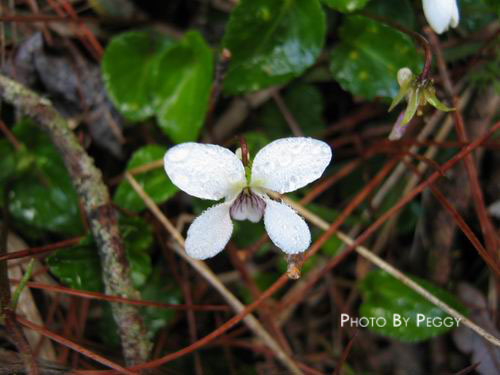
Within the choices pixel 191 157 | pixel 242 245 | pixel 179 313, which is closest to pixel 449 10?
pixel 191 157

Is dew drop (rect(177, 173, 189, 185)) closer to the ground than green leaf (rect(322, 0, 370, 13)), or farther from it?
closer to the ground

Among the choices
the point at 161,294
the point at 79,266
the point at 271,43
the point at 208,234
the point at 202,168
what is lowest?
the point at 161,294

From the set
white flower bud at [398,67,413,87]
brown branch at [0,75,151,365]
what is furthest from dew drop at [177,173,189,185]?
white flower bud at [398,67,413,87]

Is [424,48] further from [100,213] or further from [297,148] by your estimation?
[100,213]

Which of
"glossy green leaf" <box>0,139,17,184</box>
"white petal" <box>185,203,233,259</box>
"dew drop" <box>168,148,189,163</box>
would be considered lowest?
"glossy green leaf" <box>0,139,17,184</box>

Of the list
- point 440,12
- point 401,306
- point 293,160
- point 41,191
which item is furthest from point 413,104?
point 41,191

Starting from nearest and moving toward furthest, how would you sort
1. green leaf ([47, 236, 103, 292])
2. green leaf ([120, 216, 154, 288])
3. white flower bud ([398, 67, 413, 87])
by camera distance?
white flower bud ([398, 67, 413, 87]) → green leaf ([47, 236, 103, 292]) → green leaf ([120, 216, 154, 288])

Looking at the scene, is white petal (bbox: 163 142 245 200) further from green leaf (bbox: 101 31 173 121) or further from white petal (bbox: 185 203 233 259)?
green leaf (bbox: 101 31 173 121)

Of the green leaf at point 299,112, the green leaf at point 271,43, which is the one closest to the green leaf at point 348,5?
the green leaf at point 271,43
